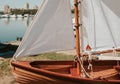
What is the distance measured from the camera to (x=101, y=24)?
15.6 metres

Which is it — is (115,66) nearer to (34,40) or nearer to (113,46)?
(113,46)

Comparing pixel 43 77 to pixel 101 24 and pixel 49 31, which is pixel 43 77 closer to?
pixel 49 31

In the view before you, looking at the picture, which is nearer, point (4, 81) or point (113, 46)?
point (113, 46)

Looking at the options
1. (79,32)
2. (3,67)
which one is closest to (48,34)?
(79,32)

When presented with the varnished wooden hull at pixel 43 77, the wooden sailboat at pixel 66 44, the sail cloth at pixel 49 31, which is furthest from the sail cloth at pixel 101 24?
the varnished wooden hull at pixel 43 77

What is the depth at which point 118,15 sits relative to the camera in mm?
15961

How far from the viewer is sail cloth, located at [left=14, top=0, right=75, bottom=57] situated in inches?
544

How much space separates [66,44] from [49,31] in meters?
1.11

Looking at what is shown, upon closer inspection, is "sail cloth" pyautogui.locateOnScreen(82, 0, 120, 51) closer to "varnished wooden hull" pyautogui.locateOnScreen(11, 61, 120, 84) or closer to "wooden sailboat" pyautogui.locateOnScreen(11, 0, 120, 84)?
"wooden sailboat" pyautogui.locateOnScreen(11, 0, 120, 84)

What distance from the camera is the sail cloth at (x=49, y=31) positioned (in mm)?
13828

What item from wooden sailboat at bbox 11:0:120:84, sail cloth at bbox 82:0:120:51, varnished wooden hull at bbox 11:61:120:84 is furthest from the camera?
sail cloth at bbox 82:0:120:51

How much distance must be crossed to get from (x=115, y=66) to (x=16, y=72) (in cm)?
533

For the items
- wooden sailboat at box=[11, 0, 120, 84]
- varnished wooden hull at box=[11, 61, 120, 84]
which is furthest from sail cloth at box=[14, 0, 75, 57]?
varnished wooden hull at box=[11, 61, 120, 84]

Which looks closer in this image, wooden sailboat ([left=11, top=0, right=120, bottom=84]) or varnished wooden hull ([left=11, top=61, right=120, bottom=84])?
varnished wooden hull ([left=11, top=61, right=120, bottom=84])
